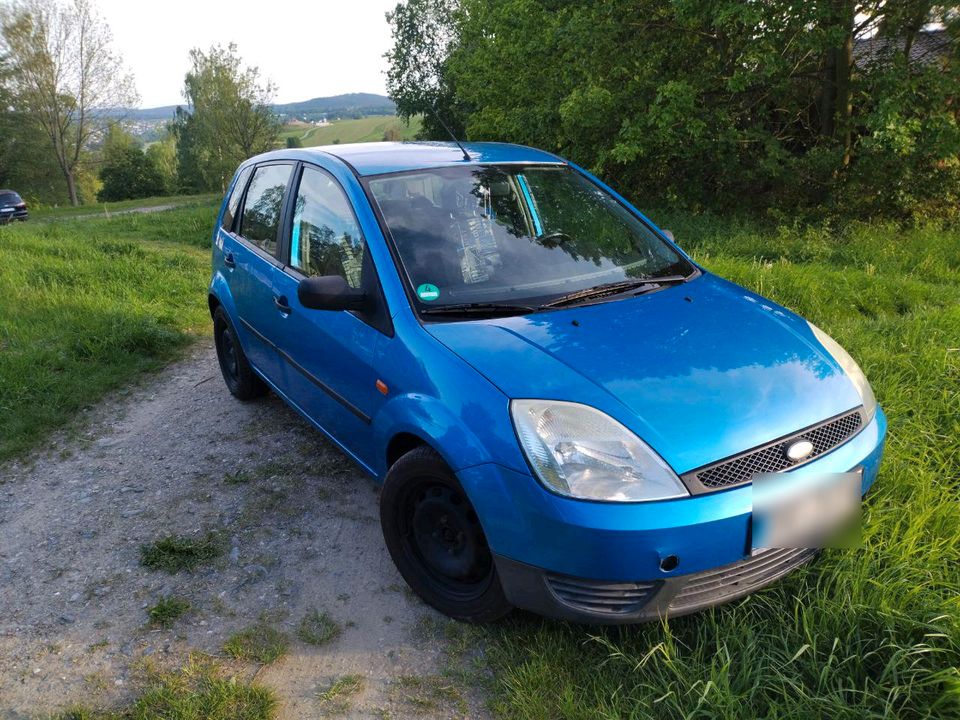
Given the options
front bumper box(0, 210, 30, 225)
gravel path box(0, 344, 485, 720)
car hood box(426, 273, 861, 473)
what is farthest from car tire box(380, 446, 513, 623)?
front bumper box(0, 210, 30, 225)

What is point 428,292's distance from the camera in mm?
2818

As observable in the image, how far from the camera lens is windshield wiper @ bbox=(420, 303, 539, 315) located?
9.01ft

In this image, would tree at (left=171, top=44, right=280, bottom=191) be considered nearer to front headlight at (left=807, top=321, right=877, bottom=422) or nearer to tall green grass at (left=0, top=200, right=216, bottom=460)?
tall green grass at (left=0, top=200, right=216, bottom=460)

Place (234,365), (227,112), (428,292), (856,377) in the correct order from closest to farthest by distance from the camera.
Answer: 1. (856,377)
2. (428,292)
3. (234,365)
4. (227,112)

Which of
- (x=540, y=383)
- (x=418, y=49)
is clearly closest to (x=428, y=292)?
(x=540, y=383)

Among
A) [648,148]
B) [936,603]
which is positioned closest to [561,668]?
[936,603]

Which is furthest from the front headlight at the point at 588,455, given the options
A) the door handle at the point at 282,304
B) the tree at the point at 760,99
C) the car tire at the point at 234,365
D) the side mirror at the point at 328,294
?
the tree at the point at 760,99

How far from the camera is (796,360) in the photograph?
2.56 m

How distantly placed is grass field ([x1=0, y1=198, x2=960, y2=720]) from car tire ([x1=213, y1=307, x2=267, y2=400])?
1.05 metres

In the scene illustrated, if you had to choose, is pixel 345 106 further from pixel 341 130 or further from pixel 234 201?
pixel 234 201

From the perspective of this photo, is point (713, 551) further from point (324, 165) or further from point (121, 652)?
point (324, 165)

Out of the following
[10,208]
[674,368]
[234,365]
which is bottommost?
[234,365]

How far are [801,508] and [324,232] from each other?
2350 millimetres

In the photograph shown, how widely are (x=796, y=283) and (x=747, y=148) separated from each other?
195 inches
